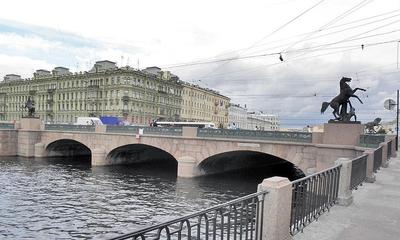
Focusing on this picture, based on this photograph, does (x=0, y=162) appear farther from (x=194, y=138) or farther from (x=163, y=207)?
(x=163, y=207)

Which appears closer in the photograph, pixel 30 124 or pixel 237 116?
pixel 30 124

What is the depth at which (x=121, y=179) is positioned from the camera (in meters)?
29.2

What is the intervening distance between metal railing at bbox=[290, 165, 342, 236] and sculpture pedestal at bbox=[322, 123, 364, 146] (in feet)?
37.4

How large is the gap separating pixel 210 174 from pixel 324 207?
80.9ft

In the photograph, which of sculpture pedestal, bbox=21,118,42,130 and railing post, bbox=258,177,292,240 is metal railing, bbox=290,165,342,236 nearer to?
railing post, bbox=258,177,292,240

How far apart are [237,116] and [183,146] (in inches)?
4482

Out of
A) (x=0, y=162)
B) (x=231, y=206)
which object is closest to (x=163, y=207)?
(x=231, y=206)

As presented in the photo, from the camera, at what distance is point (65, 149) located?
154 ft

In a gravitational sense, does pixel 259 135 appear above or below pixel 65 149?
above

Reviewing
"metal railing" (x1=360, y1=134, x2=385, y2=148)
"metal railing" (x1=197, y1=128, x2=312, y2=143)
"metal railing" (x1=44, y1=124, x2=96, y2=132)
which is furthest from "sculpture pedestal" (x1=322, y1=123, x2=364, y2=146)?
"metal railing" (x1=44, y1=124, x2=96, y2=132)

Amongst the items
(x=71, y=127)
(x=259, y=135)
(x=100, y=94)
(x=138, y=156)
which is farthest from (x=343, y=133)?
(x=100, y=94)

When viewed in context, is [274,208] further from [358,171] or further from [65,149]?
[65,149]

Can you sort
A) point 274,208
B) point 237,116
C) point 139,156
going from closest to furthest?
point 274,208 → point 139,156 → point 237,116

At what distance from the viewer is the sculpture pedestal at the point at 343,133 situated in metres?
19.7
